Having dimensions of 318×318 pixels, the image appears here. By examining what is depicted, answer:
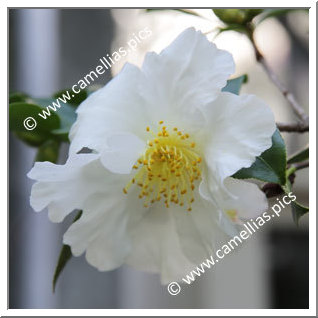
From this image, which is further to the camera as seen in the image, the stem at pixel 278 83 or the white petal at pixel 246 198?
the stem at pixel 278 83

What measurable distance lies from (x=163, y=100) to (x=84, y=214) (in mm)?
187

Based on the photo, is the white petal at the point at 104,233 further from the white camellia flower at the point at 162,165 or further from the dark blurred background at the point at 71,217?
the dark blurred background at the point at 71,217

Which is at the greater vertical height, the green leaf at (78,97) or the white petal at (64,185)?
the green leaf at (78,97)

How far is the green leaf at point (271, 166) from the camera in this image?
1.98 ft

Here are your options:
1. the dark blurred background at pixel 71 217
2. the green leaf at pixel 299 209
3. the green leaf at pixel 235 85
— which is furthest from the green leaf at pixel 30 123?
the dark blurred background at pixel 71 217

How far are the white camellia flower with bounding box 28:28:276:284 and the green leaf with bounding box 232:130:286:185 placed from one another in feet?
0.09

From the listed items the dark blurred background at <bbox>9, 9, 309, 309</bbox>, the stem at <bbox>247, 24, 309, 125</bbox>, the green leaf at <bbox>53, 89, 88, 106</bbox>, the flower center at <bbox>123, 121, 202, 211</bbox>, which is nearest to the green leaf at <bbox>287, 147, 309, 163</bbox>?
the stem at <bbox>247, 24, 309, 125</bbox>

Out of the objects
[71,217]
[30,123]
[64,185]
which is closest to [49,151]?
[30,123]

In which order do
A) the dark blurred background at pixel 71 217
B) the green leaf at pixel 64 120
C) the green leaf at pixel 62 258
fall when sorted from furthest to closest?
the dark blurred background at pixel 71 217
the green leaf at pixel 64 120
the green leaf at pixel 62 258

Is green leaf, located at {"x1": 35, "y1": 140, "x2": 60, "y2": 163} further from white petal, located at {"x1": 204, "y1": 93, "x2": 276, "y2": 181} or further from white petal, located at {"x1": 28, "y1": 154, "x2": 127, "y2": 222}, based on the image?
white petal, located at {"x1": 204, "y1": 93, "x2": 276, "y2": 181}

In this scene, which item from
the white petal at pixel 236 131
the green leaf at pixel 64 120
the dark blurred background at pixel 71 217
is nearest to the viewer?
the white petal at pixel 236 131

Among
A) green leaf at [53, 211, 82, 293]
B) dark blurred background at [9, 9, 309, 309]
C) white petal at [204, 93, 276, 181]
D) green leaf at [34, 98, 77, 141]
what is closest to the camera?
white petal at [204, 93, 276, 181]

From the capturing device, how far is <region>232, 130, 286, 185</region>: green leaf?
604 millimetres

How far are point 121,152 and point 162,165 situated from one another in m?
0.13
